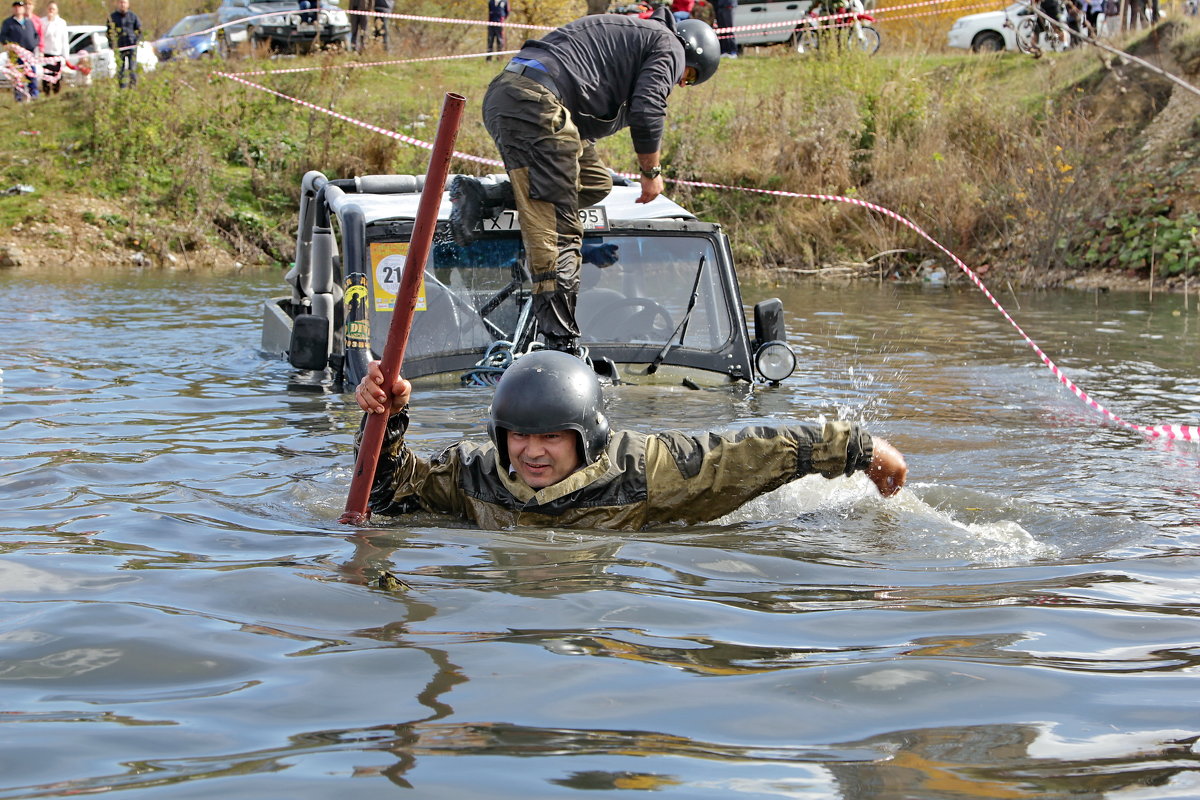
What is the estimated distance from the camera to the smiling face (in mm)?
4973

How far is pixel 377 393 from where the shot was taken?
471cm

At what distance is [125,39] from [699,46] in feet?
59.6

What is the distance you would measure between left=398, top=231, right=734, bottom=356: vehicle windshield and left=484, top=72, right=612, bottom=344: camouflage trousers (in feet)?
0.85

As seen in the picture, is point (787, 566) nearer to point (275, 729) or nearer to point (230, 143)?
point (275, 729)

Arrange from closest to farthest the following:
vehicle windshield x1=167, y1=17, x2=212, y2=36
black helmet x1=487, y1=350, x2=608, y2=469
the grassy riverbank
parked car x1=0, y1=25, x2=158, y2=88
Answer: black helmet x1=487, y1=350, x2=608, y2=469
the grassy riverbank
parked car x1=0, y1=25, x2=158, y2=88
vehicle windshield x1=167, y1=17, x2=212, y2=36

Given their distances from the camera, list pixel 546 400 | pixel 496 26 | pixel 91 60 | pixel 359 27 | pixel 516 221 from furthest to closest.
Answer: pixel 496 26 < pixel 359 27 < pixel 91 60 < pixel 516 221 < pixel 546 400

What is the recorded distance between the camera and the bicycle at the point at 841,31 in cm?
2334

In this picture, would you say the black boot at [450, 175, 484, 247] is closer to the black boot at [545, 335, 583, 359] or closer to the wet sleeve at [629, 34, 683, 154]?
the black boot at [545, 335, 583, 359]

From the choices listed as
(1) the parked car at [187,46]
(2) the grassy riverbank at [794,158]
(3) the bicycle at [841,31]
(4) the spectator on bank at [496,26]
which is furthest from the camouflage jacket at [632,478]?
(4) the spectator on bank at [496,26]

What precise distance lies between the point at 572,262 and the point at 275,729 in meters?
4.79

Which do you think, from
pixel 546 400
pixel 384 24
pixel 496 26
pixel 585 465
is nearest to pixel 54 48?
pixel 384 24

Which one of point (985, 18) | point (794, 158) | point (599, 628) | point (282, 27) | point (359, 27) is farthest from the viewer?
point (985, 18)

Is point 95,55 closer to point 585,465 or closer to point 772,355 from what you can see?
point 772,355

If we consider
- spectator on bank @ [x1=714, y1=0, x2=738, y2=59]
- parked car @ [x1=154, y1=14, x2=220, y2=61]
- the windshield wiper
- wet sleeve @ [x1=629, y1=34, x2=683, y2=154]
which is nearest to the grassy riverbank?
parked car @ [x1=154, y1=14, x2=220, y2=61]
